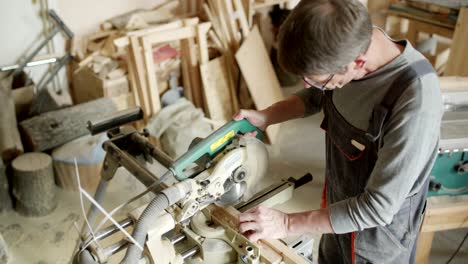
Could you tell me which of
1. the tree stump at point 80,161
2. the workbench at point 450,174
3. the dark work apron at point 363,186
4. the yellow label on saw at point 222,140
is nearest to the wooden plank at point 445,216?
the workbench at point 450,174

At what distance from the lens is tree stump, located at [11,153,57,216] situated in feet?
9.71

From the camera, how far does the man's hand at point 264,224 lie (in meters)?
1.29

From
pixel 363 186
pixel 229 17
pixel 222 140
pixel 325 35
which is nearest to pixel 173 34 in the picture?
pixel 229 17

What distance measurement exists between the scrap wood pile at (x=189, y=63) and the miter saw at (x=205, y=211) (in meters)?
1.94

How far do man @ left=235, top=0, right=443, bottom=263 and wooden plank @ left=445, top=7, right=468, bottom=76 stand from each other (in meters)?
2.39

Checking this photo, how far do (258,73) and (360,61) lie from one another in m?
2.70

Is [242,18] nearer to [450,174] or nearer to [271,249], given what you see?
[450,174]

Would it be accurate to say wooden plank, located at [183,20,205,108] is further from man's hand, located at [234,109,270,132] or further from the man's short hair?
the man's short hair

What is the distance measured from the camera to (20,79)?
358cm

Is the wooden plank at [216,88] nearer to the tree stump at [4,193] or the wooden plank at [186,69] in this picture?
the wooden plank at [186,69]

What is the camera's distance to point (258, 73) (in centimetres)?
385

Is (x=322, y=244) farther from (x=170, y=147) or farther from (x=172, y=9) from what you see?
(x=172, y=9)

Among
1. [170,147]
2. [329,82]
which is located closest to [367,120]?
[329,82]

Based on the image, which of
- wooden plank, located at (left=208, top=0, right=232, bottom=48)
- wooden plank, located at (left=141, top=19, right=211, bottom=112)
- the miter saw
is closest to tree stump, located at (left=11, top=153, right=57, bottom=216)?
wooden plank, located at (left=141, top=19, right=211, bottom=112)
